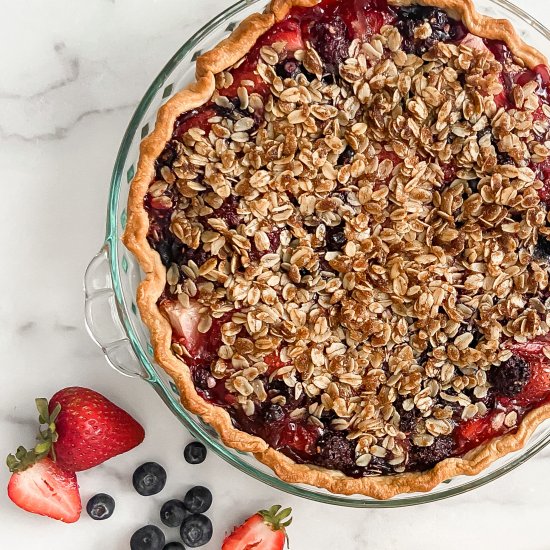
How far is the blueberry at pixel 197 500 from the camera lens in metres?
2.88

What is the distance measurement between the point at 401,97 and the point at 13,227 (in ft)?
4.21

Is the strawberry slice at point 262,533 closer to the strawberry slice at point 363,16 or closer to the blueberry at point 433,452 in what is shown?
the blueberry at point 433,452

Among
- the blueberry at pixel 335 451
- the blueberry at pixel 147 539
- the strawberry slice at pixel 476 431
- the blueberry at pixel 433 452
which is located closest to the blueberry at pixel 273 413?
the blueberry at pixel 335 451

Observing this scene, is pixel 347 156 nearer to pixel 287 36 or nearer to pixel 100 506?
pixel 287 36

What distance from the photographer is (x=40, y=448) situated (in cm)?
280

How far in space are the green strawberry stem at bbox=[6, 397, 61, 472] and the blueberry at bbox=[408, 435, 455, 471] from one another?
43.4 inches

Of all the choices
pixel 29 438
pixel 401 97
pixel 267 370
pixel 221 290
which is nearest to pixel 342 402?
pixel 267 370

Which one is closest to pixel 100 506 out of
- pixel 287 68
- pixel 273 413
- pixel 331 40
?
pixel 273 413

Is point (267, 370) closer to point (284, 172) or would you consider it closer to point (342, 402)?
point (342, 402)

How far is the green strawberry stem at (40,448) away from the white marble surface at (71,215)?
0.09 metres

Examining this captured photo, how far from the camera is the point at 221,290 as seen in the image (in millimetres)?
2396

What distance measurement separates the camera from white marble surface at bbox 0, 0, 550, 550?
9.21 feet

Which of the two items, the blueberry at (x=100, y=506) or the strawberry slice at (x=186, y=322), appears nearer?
the strawberry slice at (x=186, y=322)

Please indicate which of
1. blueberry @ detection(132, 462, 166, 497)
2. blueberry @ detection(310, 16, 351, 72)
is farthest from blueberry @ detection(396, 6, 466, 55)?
blueberry @ detection(132, 462, 166, 497)
